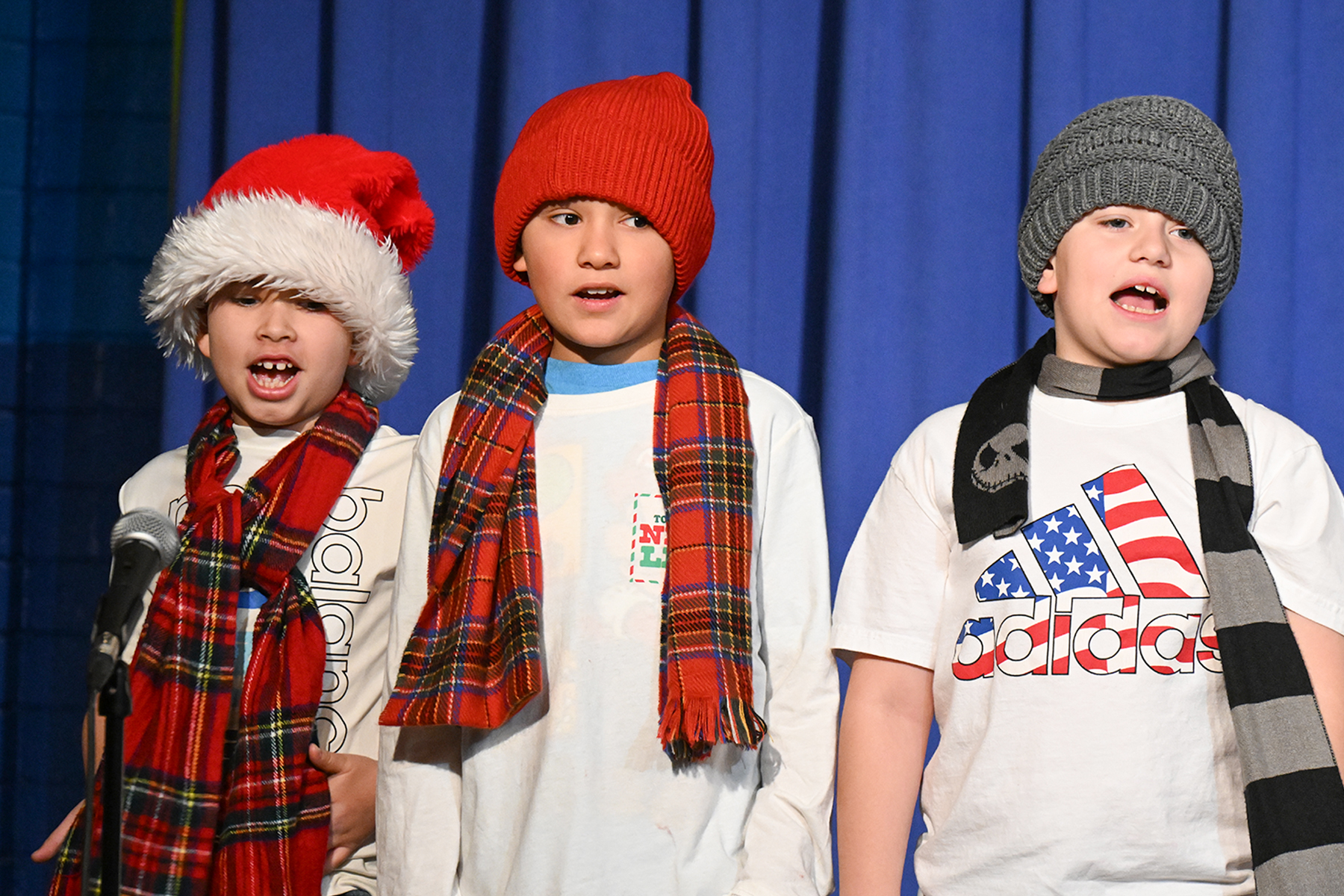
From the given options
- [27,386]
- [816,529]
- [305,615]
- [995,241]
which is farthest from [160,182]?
[816,529]

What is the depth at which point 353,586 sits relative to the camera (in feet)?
5.08

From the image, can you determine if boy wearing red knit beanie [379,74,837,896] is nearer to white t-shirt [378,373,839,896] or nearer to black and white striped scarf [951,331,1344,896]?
white t-shirt [378,373,839,896]

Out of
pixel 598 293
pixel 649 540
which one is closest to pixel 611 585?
pixel 649 540

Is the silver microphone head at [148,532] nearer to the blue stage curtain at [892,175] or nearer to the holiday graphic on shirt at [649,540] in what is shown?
the holiday graphic on shirt at [649,540]

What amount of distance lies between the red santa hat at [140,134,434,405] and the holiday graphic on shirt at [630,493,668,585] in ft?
1.66

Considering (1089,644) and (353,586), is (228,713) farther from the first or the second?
(1089,644)

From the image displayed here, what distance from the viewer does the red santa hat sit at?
1.60 meters

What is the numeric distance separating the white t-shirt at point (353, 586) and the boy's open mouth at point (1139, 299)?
87 centimetres

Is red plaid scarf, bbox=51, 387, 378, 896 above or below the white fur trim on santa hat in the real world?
below

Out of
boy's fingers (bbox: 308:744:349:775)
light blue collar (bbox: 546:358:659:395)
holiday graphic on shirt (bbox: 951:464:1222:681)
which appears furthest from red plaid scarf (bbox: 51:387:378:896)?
holiday graphic on shirt (bbox: 951:464:1222:681)

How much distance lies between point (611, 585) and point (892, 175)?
111 cm

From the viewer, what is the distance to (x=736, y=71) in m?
2.23

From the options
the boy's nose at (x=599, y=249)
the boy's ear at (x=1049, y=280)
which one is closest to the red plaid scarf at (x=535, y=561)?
the boy's nose at (x=599, y=249)

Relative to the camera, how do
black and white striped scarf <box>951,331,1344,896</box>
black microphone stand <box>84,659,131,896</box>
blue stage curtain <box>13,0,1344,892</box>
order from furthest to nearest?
blue stage curtain <box>13,0,1344,892</box>
black and white striped scarf <box>951,331,1344,896</box>
black microphone stand <box>84,659,131,896</box>
